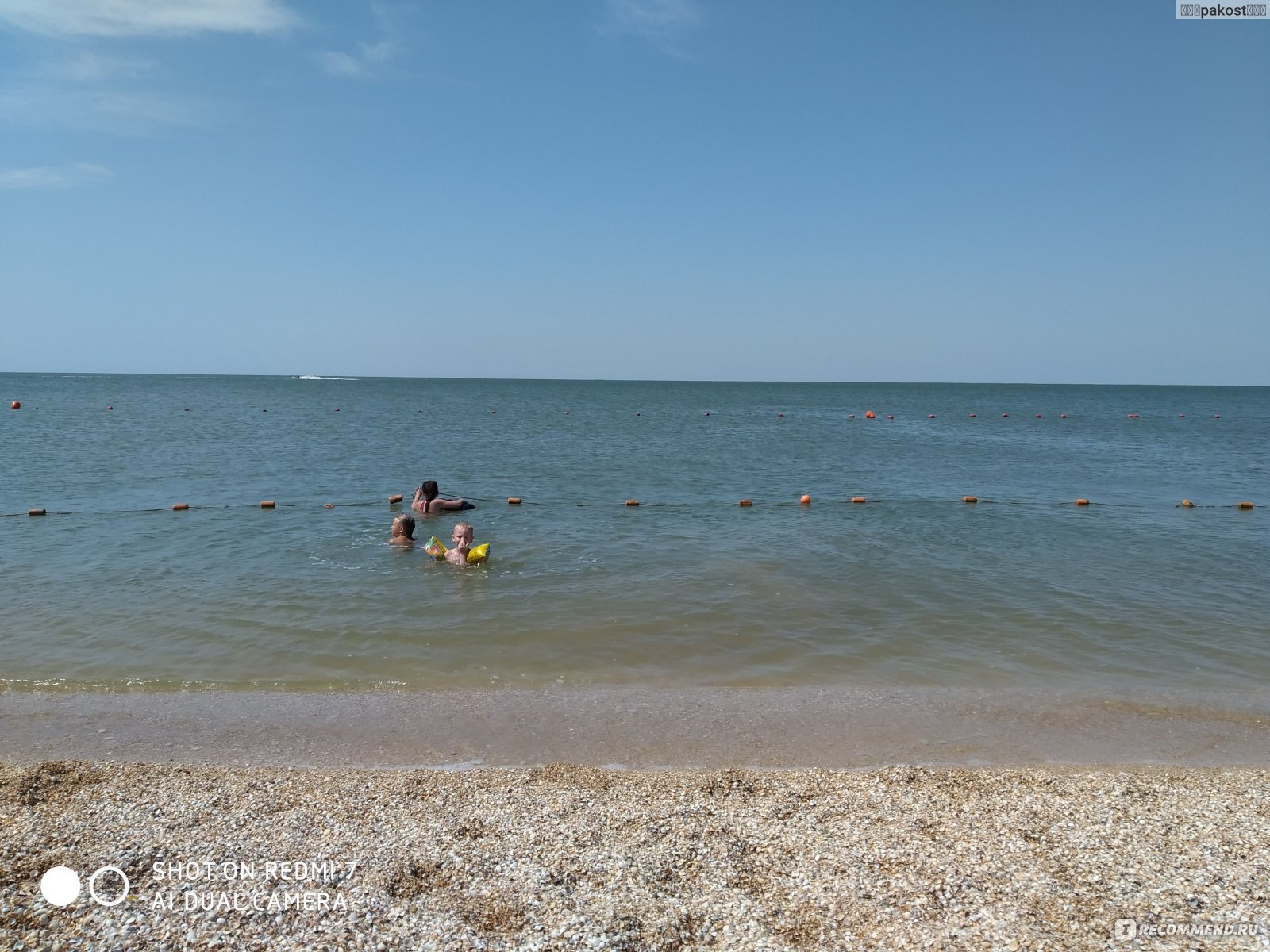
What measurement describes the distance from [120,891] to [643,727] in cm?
494

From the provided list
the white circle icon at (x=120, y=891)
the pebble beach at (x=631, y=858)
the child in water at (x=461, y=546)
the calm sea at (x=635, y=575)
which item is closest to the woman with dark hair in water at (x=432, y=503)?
the calm sea at (x=635, y=575)

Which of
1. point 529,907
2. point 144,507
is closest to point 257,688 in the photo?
point 529,907

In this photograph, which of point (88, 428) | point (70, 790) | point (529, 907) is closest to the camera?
point (529, 907)

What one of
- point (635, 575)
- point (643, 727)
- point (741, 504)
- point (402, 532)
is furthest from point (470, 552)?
point (741, 504)

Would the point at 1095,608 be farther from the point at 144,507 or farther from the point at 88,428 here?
the point at 88,428

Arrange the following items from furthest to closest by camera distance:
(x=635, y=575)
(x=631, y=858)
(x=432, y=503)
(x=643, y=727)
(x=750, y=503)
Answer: (x=750, y=503) < (x=432, y=503) < (x=635, y=575) < (x=643, y=727) < (x=631, y=858)

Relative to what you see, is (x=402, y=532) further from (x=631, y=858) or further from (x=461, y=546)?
(x=631, y=858)

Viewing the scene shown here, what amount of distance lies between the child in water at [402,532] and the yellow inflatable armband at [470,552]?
37.3 inches

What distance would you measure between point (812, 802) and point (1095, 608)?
29.9ft

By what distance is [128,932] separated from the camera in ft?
16.2

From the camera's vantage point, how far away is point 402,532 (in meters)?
17.7

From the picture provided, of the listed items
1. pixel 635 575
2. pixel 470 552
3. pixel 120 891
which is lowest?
pixel 120 891

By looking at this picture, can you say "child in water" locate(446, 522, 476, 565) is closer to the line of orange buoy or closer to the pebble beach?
the line of orange buoy

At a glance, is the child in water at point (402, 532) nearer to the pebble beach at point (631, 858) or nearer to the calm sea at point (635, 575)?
the calm sea at point (635, 575)
